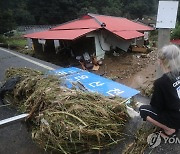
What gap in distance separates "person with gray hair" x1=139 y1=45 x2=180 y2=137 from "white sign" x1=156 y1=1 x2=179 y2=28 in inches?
52.0

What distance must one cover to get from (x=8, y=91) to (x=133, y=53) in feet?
43.1

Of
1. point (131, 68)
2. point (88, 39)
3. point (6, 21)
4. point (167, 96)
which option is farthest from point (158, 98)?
point (6, 21)

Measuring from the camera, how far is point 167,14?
356 cm

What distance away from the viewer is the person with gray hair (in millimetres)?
2355

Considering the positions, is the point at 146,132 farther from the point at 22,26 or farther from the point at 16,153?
the point at 22,26

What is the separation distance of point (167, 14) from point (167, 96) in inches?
66.4

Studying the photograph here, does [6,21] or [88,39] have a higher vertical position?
[88,39]

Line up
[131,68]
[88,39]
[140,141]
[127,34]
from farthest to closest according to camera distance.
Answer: [127,34], [88,39], [131,68], [140,141]

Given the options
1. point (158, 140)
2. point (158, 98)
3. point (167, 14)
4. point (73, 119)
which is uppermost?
point (167, 14)

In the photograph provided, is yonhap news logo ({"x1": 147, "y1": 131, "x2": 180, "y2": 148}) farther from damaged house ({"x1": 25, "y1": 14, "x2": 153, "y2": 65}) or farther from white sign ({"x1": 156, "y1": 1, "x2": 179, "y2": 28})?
damaged house ({"x1": 25, "y1": 14, "x2": 153, "y2": 65})

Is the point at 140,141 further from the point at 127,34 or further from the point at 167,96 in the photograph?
the point at 127,34

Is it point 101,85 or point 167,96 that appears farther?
point 101,85

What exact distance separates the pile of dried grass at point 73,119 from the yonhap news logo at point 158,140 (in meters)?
0.33

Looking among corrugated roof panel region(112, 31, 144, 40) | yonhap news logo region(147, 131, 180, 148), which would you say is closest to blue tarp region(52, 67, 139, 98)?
yonhap news logo region(147, 131, 180, 148)
